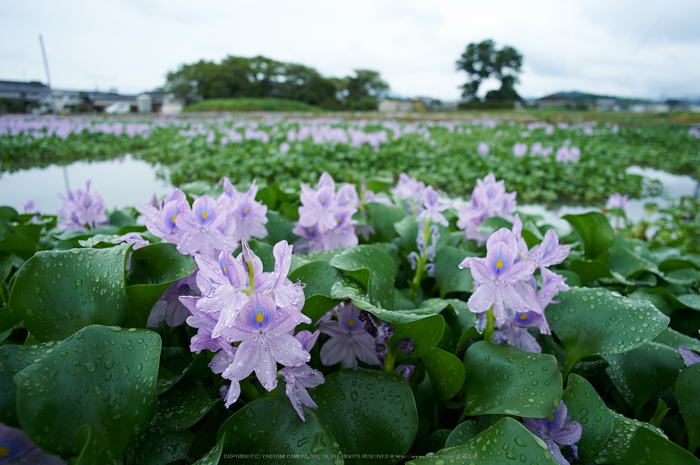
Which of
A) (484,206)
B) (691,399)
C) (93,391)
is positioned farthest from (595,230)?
(93,391)

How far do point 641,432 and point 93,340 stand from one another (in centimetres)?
94

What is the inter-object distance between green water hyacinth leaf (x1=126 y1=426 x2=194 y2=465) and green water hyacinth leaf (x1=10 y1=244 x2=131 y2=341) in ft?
0.75

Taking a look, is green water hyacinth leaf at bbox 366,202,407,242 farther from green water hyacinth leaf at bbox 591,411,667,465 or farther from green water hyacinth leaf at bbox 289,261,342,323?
green water hyacinth leaf at bbox 591,411,667,465

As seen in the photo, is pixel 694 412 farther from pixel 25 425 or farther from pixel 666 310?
pixel 25 425

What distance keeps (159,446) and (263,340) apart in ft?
1.12

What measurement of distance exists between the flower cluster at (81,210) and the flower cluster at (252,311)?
109cm

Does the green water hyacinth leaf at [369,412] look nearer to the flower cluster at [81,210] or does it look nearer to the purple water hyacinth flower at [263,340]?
the purple water hyacinth flower at [263,340]

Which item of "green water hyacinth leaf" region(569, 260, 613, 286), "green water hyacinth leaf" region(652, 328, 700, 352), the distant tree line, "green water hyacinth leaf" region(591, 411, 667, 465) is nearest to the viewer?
"green water hyacinth leaf" region(591, 411, 667, 465)

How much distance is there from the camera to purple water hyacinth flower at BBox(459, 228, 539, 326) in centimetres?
77

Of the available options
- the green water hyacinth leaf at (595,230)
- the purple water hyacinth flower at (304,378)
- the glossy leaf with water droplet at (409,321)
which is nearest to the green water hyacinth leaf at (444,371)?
the glossy leaf with water droplet at (409,321)

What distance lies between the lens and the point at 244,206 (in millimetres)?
1143

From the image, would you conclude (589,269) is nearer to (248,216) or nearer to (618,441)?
(618,441)

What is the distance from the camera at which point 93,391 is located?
0.62m

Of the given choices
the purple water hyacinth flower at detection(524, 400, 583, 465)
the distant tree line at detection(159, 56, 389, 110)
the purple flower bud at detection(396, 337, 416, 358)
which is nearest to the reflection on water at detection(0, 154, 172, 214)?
the purple flower bud at detection(396, 337, 416, 358)
